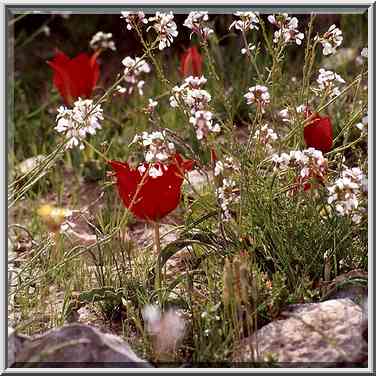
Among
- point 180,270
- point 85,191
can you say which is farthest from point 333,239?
point 85,191

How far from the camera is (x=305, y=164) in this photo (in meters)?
1.69

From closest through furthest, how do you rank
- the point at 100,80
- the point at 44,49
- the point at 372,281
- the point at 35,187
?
the point at 372,281
the point at 35,187
the point at 100,80
the point at 44,49

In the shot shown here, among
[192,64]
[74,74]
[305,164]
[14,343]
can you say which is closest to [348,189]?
[305,164]

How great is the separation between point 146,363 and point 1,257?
336 millimetres

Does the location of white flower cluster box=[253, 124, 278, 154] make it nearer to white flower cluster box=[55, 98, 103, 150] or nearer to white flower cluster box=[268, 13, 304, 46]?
white flower cluster box=[268, 13, 304, 46]

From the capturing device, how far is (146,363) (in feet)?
5.11

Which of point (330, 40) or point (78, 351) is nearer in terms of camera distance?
point (78, 351)

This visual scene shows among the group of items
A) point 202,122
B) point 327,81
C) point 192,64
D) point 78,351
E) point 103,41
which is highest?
point 103,41

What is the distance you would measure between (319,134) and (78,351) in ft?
2.21

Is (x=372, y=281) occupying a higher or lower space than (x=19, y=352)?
higher

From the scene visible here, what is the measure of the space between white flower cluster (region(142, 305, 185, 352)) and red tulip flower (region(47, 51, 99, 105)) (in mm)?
1159

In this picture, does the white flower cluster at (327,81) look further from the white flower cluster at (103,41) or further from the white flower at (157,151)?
the white flower cluster at (103,41)

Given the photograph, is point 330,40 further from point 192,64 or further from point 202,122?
point 192,64

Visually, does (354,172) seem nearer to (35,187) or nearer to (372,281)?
(372,281)
